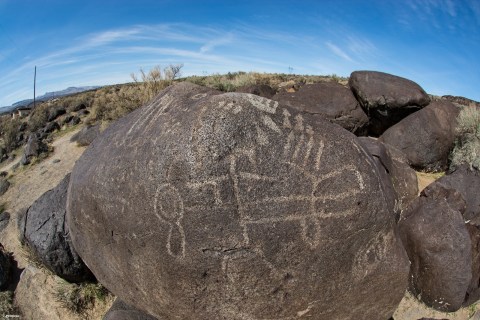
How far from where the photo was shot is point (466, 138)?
7.36 m

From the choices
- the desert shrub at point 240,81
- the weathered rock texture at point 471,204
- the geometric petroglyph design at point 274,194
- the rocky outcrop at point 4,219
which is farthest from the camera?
the desert shrub at point 240,81

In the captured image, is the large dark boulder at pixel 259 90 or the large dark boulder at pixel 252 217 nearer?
the large dark boulder at pixel 252 217

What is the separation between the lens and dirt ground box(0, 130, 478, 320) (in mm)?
4180

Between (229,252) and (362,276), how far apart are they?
114 centimetres

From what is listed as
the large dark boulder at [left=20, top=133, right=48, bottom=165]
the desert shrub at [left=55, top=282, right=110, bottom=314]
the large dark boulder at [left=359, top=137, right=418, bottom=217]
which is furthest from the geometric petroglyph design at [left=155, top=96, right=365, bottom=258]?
the large dark boulder at [left=20, top=133, right=48, bottom=165]

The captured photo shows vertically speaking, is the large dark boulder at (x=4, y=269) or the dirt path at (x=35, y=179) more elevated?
the dirt path at (x=35, y=179)

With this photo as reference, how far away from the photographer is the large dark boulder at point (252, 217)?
2.90 m

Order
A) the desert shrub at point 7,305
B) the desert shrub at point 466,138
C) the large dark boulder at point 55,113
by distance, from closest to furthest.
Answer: the desert shrub at point 7,305, the desert shrub at point 466,138, the large dark boulder at point 55,113

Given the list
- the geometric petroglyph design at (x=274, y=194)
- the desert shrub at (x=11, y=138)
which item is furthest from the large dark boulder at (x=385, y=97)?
the desert shrub at (x=11, y=138)

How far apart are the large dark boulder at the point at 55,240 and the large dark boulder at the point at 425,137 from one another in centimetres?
578

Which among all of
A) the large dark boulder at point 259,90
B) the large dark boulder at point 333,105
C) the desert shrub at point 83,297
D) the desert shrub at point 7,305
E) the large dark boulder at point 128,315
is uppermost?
the large dark boulder at point 259,90

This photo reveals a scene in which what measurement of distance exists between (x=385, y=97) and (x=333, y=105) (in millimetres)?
1018

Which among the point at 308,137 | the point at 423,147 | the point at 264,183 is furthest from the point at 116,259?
the point at 423,147

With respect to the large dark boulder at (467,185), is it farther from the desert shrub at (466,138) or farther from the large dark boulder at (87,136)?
the large dark boulder at (87,136)
